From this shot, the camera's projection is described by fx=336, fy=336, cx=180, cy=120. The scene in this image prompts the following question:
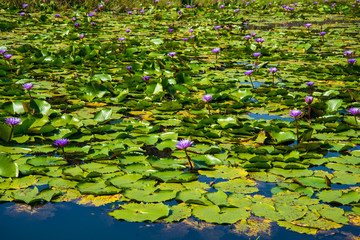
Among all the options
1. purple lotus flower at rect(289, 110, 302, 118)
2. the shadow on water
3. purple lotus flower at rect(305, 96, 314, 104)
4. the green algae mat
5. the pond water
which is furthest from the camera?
the shadow on water

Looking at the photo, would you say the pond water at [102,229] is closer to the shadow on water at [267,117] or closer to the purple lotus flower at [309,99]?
the purple lotus flower at [309,99]

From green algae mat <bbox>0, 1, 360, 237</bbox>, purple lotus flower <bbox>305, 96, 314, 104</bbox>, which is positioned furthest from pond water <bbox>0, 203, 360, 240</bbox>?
purple lotus flower <bbox>305, 96, 314, 104</bbox>

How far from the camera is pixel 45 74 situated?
12.9 ft

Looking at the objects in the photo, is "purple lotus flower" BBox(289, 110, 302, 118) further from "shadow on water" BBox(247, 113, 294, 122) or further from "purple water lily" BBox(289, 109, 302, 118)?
"shadow on water" BBox(247, 113, 294, 122)

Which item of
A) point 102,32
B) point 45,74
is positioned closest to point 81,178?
point 45,74

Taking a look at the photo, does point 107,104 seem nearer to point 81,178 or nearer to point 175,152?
point 175,152

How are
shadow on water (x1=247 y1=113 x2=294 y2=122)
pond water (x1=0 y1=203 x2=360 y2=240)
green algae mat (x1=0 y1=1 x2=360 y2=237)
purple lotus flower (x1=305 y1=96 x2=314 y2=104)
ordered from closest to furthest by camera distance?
pond water (x1=0 y1=203 x2=360 y2=240) < green algae mat (x1=0 y1=1 x2=360 y2=237) < purple lotus flower (x1=305 y1=96 x2=314 y2=104) < shadow on water (x1=247 y1=113 x2=294 y2=122)

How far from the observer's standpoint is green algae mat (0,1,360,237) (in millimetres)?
1654

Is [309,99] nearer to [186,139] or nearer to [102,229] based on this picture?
[186,139]

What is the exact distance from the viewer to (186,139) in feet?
6.76

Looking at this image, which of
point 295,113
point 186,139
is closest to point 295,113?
point 295,113

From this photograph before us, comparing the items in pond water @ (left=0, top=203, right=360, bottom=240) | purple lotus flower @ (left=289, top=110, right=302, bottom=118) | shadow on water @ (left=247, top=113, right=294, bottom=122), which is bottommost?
shadow on water @ (left=247, top=113, right=294, bottom=122)

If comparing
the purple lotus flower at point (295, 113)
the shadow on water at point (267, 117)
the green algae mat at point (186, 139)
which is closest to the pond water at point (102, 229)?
→ the green algae mat at point (186, 139)

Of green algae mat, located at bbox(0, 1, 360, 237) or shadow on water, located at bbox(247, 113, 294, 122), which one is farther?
shadow on water, located at bbox(247, 113, 294, 122)
